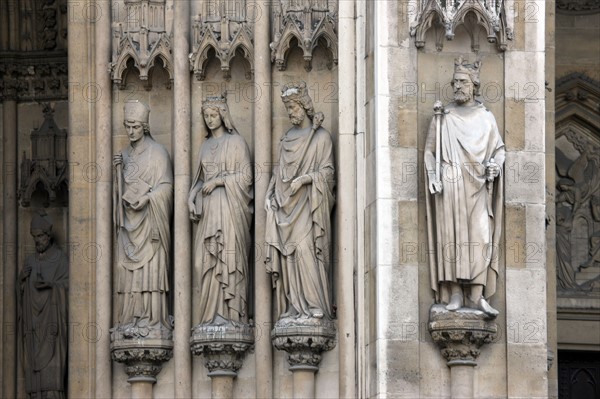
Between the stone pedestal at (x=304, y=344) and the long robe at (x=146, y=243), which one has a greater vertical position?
the long robe at (x=146, y=243)

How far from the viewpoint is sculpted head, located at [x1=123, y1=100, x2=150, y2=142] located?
22406mm

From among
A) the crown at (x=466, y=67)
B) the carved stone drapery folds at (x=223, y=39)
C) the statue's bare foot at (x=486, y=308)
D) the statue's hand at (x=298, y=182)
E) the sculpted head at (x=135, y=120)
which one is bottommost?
the statue's bare foot at (x=486, y=308)

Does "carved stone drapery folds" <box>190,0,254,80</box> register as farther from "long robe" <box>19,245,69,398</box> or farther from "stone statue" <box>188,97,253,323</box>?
"long robe" <box>19,245,69,398</box>

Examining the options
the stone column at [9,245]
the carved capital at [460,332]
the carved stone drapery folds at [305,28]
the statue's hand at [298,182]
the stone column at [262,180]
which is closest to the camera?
the carved capital at [460,332]

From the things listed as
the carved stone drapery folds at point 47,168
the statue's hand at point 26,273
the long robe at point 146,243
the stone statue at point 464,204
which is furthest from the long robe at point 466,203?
the statue's hand at point 26,273

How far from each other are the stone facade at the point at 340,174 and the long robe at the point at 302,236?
136 mm

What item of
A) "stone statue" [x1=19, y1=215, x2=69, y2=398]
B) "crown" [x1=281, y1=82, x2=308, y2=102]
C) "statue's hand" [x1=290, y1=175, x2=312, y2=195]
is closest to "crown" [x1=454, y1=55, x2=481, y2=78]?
"crown" [x1=281, y1=82, x2=308, y2=102]

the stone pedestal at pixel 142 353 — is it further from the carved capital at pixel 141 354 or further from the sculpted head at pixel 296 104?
the sculpted head at pixel 296 104

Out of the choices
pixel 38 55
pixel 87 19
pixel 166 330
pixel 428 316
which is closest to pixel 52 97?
pixel 38 55

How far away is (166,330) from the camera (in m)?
22.1

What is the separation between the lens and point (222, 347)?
2184cm

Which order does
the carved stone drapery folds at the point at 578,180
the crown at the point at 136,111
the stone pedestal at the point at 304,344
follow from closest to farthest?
the stone pedestal at the point at 304,344 < the crown at the point at 136,111 < the carved stone drapery folds at the point at 578,180

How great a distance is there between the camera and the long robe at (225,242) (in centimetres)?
2195

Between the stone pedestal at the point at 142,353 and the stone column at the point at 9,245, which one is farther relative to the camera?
the stone column at the point at 9,245
